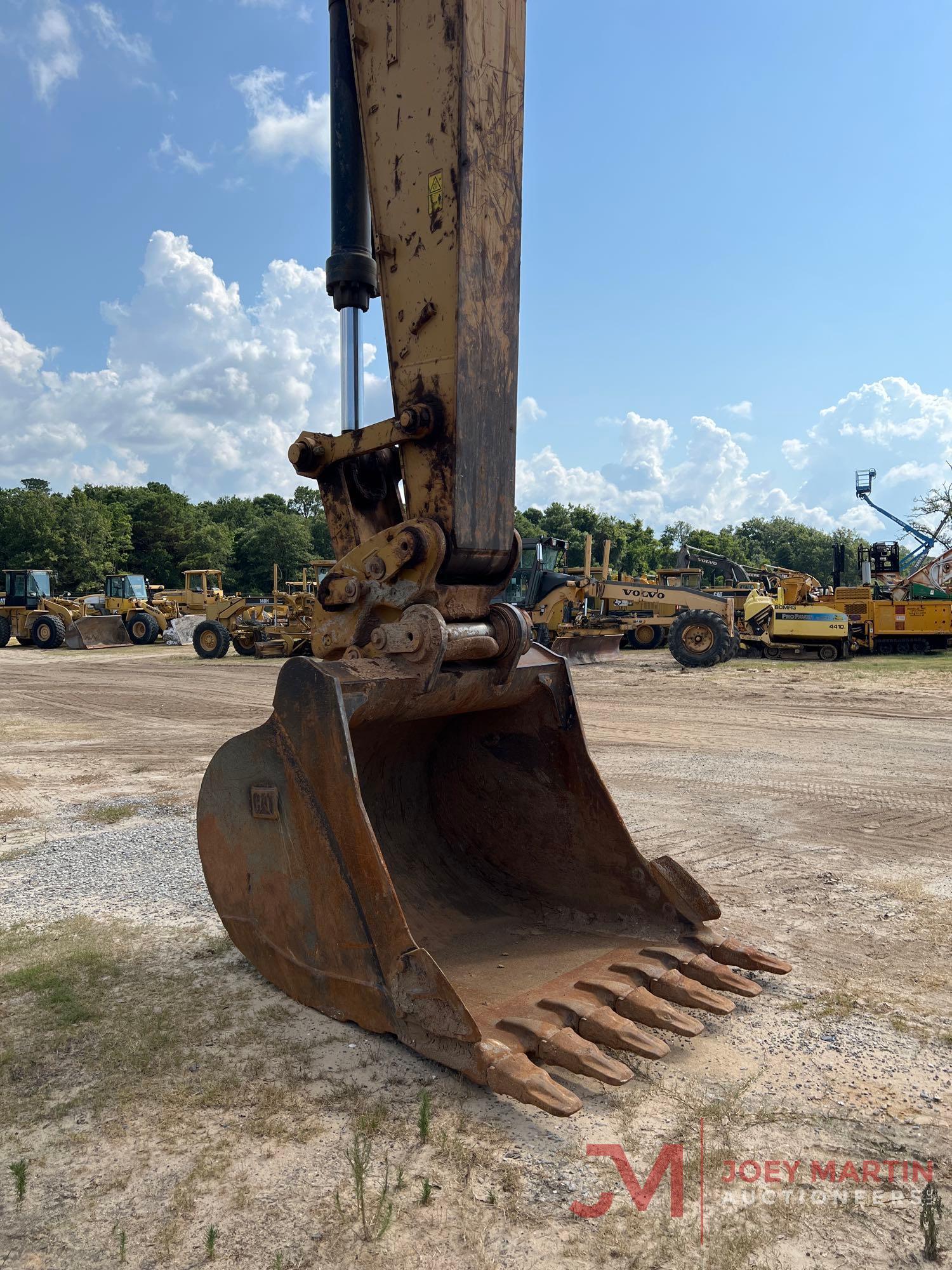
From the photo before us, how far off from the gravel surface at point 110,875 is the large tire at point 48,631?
22222 mm

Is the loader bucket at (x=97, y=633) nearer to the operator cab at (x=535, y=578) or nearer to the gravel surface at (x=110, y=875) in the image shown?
the operator cab at (x=535, y=578)

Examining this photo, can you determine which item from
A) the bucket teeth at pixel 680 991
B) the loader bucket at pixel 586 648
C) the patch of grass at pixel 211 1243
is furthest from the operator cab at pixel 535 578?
the patch of grass at pixel 211 1243

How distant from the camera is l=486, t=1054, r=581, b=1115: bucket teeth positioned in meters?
2.23

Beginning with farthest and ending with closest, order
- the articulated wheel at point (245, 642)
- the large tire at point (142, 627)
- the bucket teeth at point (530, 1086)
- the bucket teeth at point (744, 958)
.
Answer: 1. the large tire at point (142, 627)
2. the articulated wheel at point (245, 642)
3. the bucket teeth at point (744, 958)
4. the bucket teeth at point (530, 1086)

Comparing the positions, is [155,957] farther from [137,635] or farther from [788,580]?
[137,635]

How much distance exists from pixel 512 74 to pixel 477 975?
3300mm

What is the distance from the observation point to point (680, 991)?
2879mm

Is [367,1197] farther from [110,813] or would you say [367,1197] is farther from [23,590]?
[23,590]

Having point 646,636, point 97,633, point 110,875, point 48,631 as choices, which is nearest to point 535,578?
point 646,636

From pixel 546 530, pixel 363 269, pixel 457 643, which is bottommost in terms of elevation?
pixel 457 643

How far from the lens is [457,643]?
10.1 ft

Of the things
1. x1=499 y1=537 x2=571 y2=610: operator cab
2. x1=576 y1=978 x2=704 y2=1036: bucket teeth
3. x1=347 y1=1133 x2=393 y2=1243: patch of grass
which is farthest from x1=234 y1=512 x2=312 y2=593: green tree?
x1=347 y1=1133 x2=393 y2=1243: patch of grass

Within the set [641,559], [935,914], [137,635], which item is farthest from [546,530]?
[935,914]

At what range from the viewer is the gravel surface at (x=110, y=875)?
159 inches
